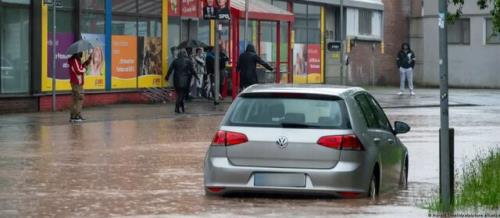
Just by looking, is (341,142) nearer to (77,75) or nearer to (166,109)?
(77,75)

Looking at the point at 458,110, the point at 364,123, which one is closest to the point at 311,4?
the point at 458,110

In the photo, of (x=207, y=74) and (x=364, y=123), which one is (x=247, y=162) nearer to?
(x=364, y=123)

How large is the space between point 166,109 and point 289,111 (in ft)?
67.9

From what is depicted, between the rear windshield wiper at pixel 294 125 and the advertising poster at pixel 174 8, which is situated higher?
the advertising poster at pixel 174 8

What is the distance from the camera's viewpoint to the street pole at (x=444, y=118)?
11.7m

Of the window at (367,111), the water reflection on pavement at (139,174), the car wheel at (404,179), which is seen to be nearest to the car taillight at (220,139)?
the water reflection on pavement at (139,174)

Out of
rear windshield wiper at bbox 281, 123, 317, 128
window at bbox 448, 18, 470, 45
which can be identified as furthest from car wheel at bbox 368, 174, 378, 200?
window at bbox 448, 18, 470, 45

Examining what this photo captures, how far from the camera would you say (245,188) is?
528 inches

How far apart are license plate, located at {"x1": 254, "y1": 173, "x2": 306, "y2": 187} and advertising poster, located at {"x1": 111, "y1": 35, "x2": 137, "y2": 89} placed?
72.9 feet

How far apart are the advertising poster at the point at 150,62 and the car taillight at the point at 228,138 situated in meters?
23.2

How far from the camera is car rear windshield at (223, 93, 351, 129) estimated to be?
1348 centimetres

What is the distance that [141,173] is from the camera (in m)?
16.9

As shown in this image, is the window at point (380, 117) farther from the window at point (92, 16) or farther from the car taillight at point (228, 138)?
the window at point (92, 16)

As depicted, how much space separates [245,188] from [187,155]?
21.6 feet
